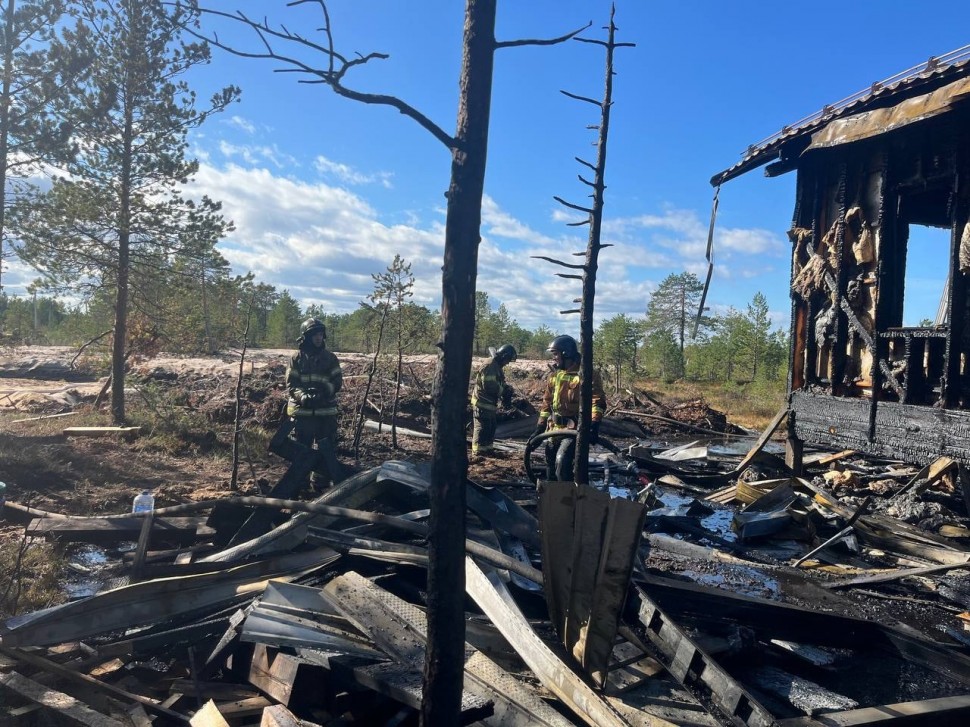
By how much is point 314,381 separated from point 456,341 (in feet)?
20.7

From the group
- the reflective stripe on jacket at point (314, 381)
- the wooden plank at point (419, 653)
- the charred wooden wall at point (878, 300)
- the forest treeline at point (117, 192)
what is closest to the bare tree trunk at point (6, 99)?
the forest treeline at point (117, 192)

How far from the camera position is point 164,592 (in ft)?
13.9

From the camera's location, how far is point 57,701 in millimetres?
3061

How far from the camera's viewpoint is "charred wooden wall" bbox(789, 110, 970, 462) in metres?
7.87

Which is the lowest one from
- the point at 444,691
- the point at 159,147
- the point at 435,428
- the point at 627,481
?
the point at 627,481

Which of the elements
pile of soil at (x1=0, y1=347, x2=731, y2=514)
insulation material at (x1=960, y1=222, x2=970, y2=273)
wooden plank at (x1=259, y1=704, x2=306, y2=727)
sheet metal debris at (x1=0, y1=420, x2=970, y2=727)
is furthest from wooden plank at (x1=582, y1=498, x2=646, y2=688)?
insulation material at (x1=960, y1=222, x2=970, y2=273)

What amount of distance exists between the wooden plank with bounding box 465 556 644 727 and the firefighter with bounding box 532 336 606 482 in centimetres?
375

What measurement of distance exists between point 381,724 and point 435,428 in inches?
68.7

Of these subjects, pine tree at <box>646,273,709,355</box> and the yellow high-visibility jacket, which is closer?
the yellow high-visibility jacket

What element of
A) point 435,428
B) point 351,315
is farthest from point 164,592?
point 351,315

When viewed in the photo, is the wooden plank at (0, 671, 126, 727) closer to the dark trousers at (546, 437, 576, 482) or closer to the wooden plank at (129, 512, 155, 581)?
the wooden plank at (129, 512, 155, 581)

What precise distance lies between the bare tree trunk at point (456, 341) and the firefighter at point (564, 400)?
214 inches

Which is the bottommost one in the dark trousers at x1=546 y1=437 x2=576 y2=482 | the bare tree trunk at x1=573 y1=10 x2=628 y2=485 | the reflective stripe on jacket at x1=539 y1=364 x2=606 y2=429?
the dark trousers at x1=546 y1=437 x2=576 y2=482

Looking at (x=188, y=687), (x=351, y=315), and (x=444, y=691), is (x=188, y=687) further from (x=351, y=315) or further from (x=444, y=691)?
(x=351, y=315)
